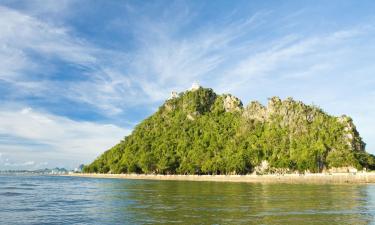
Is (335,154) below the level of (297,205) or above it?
above

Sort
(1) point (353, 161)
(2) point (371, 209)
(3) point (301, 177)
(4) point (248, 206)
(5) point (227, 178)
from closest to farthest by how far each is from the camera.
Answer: (2) point (371, 209), (4) point (248, 206), (3) point (301, 177), (5) point (227, 178), (1) point (353, 161)

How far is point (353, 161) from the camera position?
183 meters

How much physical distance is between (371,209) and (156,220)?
27092mm

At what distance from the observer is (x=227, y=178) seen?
170250 millimetres

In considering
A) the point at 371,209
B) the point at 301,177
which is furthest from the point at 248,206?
the point at 301,177

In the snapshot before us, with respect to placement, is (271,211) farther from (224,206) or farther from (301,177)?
(301,177)

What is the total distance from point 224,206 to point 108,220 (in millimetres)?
17347

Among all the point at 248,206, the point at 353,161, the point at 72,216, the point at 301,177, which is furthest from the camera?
the point at 353,161

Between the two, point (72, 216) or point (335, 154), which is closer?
point (72, 216)

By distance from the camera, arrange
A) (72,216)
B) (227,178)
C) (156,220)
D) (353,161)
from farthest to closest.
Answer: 1. (353,161)
2. (227,178)
3. (72,216)
4. (156,220)

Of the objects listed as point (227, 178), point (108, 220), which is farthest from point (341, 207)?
point (227, 178)

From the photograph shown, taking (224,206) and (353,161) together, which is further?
(353,161)

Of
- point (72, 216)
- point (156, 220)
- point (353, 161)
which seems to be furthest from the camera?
point (353, 161)

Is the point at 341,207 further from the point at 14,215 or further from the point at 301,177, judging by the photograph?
the point at 301,177
